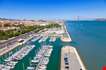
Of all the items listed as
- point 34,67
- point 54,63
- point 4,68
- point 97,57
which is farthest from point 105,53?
point 4,68

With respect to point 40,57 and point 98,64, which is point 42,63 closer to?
point 40,57

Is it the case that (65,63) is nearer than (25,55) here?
Yes

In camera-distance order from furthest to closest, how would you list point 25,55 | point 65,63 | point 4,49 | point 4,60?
1. point 4,49
2. point 25,55
3. point 4,60
4. point 65,63

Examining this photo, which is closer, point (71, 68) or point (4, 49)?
point (71, 68)

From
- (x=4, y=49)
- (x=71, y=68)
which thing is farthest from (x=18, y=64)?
(x=4, y=49)

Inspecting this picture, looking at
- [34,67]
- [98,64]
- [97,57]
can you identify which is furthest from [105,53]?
[34,67]

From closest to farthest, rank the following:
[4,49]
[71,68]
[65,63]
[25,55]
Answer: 1. [71,68]
2. [65,63]
3. [25,55]
4. [4,49]

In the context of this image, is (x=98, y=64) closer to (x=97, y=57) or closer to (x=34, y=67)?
(x=97, y=57)

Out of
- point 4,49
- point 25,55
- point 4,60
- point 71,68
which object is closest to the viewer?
point 71,68

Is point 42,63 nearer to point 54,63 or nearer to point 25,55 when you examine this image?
point 54,63
